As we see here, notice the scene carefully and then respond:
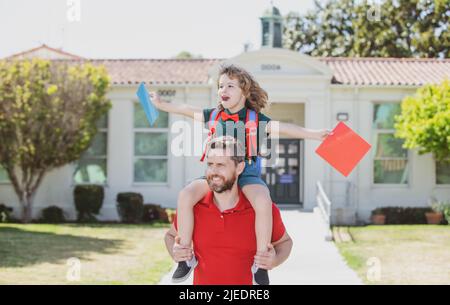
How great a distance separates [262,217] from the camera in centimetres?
337

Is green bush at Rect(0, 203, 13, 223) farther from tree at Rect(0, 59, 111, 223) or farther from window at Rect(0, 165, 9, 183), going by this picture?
window at Rect(0, 165, 9, 183)

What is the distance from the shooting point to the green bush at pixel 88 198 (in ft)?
58.9

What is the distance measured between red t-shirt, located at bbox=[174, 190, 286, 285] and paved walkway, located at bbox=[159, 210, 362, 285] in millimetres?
5937

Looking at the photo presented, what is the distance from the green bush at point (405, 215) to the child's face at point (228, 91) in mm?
14211

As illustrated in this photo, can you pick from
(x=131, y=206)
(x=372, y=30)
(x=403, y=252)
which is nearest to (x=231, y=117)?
(x=403, y=252)

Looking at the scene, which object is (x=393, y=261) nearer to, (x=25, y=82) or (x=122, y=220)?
(x=122, y=220)

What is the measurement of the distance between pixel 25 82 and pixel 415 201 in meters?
9.80

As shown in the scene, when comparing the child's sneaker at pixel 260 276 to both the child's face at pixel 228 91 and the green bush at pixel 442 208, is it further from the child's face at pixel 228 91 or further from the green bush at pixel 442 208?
the green bush at pixel 442 208

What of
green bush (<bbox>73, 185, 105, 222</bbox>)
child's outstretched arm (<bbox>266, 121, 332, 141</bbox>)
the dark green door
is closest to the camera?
child's outstretched arm (<bbox>266, 121, 332, 141</bbox>)

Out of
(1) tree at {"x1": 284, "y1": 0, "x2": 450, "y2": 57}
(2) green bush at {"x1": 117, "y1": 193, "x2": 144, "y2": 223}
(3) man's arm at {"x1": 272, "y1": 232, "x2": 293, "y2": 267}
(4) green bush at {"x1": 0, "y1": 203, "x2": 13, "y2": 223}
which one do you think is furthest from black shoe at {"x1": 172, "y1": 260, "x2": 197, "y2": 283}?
(1) tree at {"x1": 284, "y1": 0, "x2": 450, "y2": 57}

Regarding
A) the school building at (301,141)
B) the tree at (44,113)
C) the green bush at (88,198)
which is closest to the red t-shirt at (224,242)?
the school building at (301,141)

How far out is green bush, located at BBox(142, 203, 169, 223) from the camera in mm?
18000

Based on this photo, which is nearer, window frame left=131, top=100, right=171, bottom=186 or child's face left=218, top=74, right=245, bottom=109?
child's face left=218, top=74, right=245, bottom=109

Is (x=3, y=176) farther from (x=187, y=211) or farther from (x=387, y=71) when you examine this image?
(x=187, y=211)
